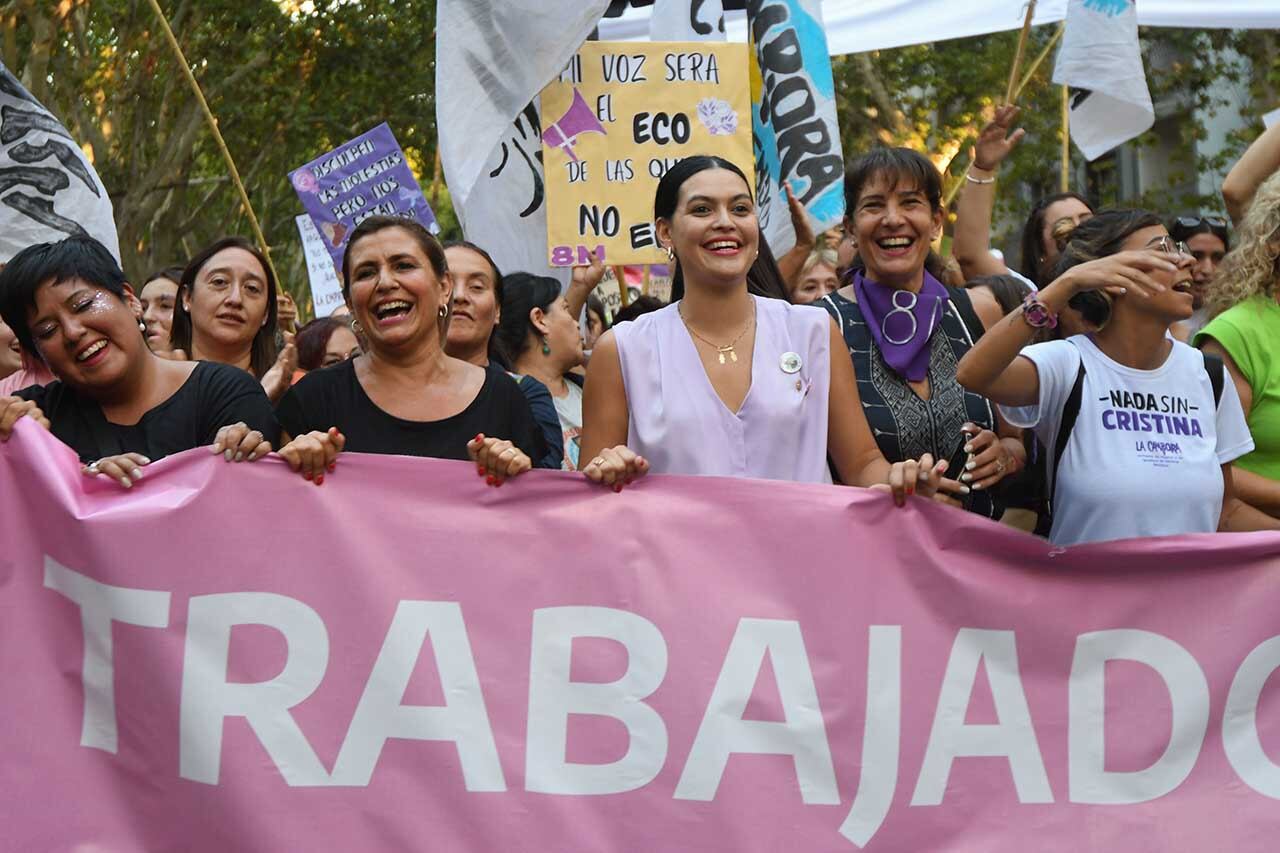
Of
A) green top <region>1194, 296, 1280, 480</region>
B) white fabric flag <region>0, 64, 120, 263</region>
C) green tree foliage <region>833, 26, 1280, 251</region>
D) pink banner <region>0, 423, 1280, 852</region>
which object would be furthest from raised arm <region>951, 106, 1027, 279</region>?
green tree foliage <region>833, 26, 1280, 251</region>

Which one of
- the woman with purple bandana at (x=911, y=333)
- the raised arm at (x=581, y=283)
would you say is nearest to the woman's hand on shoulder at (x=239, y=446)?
the woman with purple bandana at (x=911, y=333)

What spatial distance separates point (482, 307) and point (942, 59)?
17.5 m

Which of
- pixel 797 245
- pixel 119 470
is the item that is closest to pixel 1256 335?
pixel 797 245

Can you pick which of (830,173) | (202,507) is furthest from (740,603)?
(830,173)

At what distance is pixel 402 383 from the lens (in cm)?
454

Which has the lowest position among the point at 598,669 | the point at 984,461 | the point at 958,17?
the point at 598,669

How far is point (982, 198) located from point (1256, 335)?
4.88 ft

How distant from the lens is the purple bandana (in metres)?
4.70

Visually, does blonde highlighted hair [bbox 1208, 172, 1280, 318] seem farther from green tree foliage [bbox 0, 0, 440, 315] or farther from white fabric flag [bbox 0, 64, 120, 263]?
green tree foliage [bbox 0, 0, 440, 315]

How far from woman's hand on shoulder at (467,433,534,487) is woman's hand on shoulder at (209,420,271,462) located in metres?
0.48

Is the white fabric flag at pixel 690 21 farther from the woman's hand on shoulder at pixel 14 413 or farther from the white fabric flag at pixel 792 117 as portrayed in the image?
the woman's hand on shoulder at pixel 14 413

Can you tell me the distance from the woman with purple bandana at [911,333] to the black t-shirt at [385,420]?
0.90 meters

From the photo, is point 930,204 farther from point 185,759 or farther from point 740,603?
point 185,759

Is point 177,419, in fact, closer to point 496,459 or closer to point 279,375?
point 496,459
